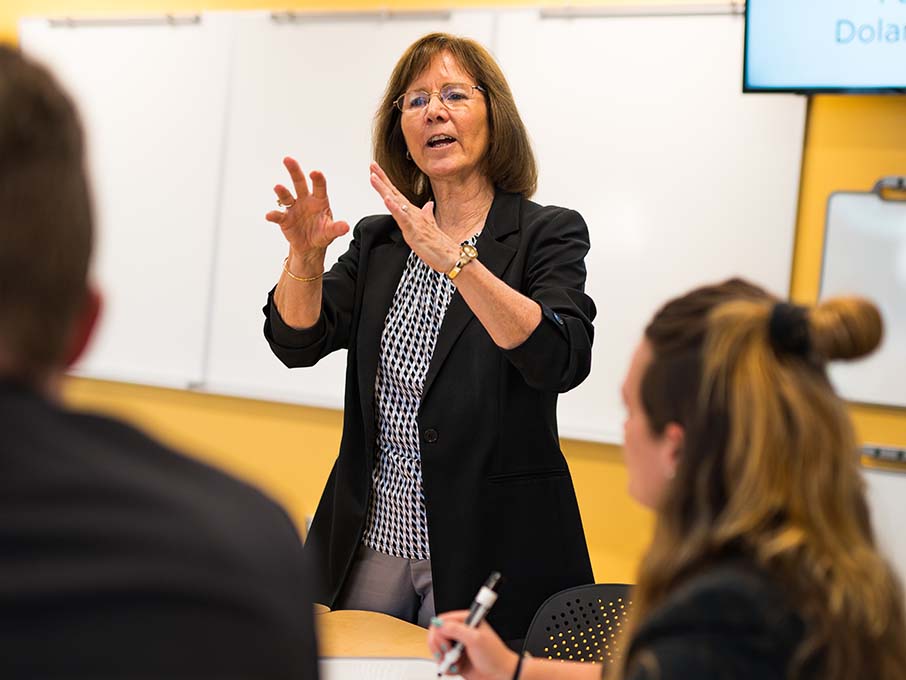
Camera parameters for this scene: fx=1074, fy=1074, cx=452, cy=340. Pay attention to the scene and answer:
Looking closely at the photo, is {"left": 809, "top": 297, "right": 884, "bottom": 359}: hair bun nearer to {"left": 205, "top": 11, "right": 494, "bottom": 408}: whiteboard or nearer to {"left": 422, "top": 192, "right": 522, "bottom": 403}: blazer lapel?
{"left": 422, "top": 192, "right": 522, "bottom": 403}: blazer lapel

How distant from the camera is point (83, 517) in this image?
0.59 meters

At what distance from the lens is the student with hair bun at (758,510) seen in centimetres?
97

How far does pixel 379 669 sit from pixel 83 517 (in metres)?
1.21

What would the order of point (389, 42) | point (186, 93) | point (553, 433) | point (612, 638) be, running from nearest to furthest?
1. point (612, 638)
2. point (553, 433)
3. point (389, 42)
4. point (186, 93)

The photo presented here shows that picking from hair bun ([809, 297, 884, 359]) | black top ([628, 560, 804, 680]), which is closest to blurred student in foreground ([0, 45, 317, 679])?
black top ([628, 560, 804, 680])

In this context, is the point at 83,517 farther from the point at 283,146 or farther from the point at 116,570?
the point at 283,146

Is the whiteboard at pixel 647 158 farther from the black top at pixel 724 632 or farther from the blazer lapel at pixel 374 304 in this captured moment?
the black top at pixel 724 632

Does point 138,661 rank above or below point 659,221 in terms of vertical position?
below

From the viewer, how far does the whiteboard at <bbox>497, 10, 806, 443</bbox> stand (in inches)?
143

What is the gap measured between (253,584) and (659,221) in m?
3.29

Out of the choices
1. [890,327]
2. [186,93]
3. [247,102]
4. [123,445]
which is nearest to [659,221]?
[890,327]

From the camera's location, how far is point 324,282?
7.35 ft

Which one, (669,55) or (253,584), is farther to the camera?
(669,55)

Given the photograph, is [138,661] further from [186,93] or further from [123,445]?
[186,93]
